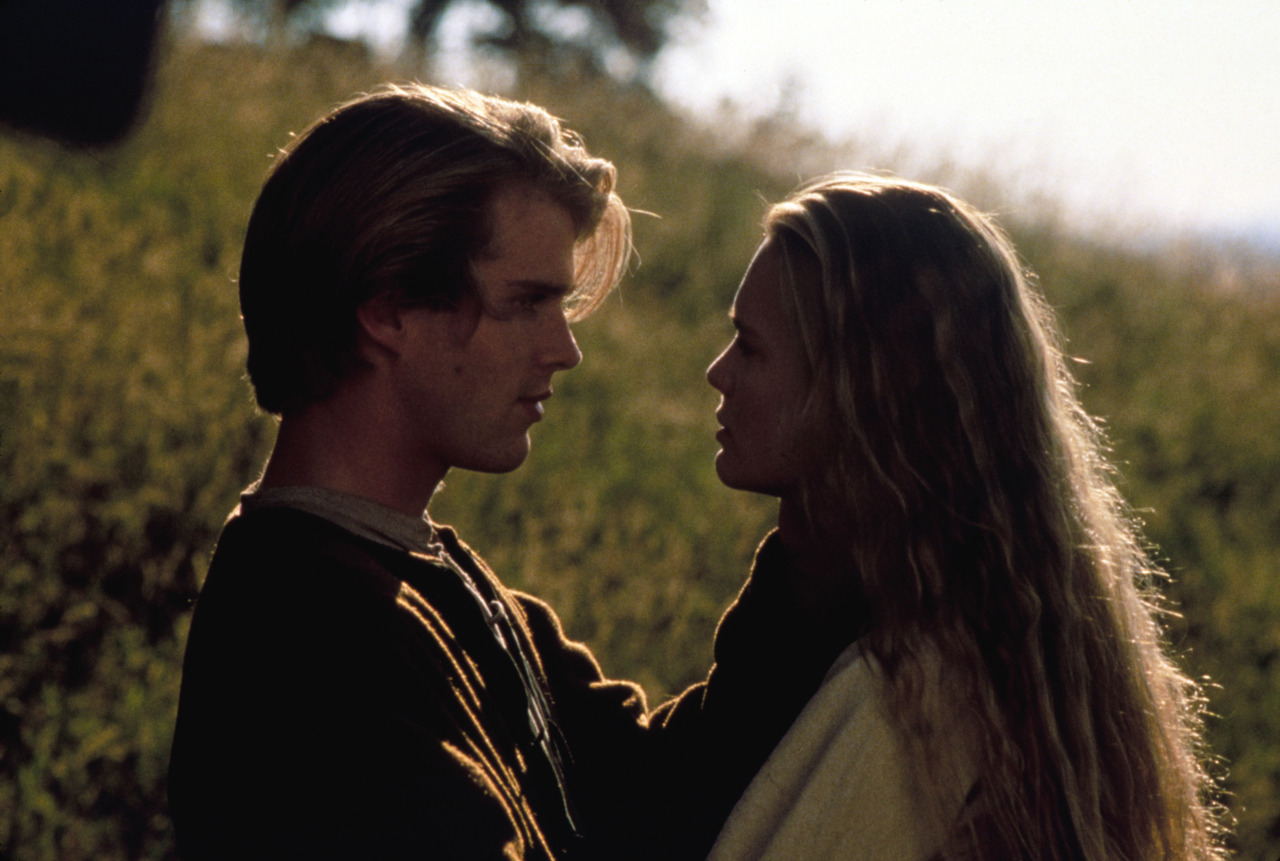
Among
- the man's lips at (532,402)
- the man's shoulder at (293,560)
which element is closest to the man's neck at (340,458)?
the man's shoulder at (293,560)

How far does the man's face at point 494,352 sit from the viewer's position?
2.22 meters

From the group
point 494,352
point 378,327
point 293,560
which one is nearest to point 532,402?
point 494,352

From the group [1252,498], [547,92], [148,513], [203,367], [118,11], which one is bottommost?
A: [148,513]

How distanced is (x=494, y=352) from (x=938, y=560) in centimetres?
98

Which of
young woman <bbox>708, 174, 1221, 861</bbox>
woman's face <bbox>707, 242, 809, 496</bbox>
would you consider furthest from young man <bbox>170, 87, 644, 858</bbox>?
young woman <bbox>708, 174, 1221, 861</bbox>

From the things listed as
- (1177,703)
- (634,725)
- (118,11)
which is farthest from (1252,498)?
(118,11)

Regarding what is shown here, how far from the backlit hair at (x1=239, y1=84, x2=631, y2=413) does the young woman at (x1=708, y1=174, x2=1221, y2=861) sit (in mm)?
637

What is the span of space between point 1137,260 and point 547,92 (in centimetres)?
642

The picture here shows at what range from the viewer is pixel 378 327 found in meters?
2.18

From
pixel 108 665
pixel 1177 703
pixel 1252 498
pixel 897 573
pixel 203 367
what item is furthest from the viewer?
pixel 1252 498

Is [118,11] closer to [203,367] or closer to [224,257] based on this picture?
[224,257]

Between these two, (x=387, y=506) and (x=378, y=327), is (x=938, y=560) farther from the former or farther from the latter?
(x=378, y=327)

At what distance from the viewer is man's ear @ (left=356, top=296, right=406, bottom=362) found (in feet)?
7.14

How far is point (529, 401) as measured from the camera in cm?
232
